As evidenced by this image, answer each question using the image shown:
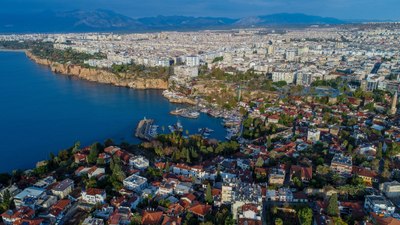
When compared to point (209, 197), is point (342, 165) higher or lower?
higher

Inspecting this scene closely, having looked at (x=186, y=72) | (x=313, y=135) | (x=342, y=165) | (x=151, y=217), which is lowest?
(x=151, y=217)

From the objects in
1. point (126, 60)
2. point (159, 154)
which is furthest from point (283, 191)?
point (126, 60)

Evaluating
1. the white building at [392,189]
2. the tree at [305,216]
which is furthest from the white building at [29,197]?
the white building at [392,189]

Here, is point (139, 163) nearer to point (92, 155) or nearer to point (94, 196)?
point (92, 155)

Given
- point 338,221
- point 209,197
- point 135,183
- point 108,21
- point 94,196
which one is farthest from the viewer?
point 108,21

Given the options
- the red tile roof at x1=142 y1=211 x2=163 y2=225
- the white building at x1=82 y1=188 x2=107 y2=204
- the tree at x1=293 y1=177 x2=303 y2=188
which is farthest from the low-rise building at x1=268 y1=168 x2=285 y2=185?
the white building at x1=82 y1=188 x2=107 y2=204

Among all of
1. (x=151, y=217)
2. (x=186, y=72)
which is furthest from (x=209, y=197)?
(x=186, y=72)
